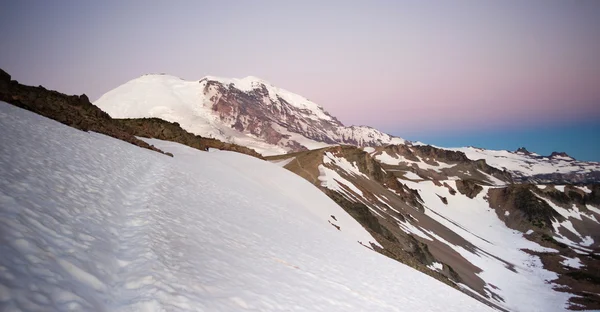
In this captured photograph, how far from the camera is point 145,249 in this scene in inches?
273

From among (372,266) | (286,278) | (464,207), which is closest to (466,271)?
(372,266)

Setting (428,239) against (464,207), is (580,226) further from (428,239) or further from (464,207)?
(428,239)

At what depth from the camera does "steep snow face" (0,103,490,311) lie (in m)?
4.83

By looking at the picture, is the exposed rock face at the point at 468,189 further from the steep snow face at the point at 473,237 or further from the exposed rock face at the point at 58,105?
the exposed rock face at the point at 58,105

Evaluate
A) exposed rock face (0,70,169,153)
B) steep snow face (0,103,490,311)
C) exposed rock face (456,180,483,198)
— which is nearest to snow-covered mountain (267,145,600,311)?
exposed rock face (456,180,483,198)

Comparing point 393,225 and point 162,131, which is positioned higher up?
point 162,131

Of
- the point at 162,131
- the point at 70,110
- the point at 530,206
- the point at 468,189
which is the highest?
the point at 468,189

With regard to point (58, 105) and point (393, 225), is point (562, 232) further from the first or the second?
point (58, 105)

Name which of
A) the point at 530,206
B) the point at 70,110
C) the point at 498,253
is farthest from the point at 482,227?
the point at 70,110

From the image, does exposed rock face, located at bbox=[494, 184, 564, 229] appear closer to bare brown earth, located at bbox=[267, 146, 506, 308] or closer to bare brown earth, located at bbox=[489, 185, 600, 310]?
bare brown earth, located at bbox=[489, 185, 600, 310]

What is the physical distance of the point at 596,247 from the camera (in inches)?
4847

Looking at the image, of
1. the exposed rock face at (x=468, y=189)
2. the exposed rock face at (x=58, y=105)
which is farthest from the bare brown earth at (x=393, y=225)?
the exposed rock face at (x=468, y=189)

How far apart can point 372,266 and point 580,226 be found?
19208 cm

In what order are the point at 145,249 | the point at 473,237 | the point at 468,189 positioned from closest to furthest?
the point at 145,249 → the point at 473,237 → the point at 468,189
